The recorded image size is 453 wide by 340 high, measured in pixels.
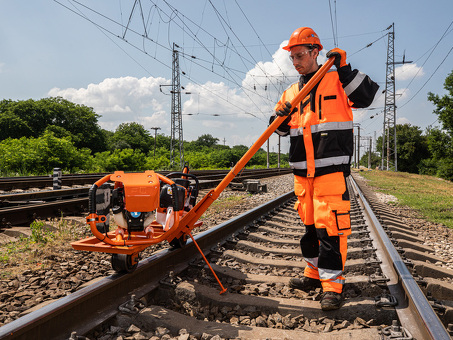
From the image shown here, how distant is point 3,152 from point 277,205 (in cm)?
1740

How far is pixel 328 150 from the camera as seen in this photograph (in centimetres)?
253

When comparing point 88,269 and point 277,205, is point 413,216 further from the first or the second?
point 88,269

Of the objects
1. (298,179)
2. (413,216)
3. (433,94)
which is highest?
(433,94)

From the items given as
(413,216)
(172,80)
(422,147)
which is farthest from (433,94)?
(422,147)

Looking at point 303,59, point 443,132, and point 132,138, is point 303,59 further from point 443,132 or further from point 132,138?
point 132,138

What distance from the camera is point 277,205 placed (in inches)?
282

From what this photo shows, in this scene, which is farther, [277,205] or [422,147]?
[422,147]

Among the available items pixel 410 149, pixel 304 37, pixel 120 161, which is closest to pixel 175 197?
pixel 304 37

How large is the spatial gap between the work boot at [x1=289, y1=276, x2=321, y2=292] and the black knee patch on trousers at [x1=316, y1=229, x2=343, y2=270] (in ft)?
0.99

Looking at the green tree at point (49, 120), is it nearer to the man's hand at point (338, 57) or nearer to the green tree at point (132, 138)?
the green tree at point (132, 138)

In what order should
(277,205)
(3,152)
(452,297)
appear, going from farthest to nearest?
(3,152), (277,205), (452,297)

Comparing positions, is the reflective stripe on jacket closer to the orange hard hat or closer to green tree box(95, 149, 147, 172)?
the orange hard hat

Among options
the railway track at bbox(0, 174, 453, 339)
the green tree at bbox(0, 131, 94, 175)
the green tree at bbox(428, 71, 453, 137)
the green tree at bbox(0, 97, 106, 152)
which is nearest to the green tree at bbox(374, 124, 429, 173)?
the green tree at bbox(428, 71, 453, 137)

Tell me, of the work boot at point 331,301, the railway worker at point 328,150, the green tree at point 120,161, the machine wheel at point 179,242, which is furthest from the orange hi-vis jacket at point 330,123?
the green tree at point 120,161
